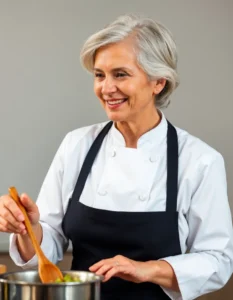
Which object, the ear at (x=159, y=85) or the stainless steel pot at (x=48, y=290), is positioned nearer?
the stainless steel pot at (x=48, y=290)

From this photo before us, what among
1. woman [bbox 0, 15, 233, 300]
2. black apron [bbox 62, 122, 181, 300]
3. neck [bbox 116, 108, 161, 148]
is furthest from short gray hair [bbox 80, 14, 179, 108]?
black apron [bbox 62, 122, 181, 300]

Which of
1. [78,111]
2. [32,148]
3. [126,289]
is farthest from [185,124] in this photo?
[126,289]

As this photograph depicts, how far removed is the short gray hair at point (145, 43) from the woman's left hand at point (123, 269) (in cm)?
46

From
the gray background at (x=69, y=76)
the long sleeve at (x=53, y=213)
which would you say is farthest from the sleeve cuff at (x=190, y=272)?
the gray background at (x=69, y=76)

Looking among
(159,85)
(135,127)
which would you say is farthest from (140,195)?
(159,85)

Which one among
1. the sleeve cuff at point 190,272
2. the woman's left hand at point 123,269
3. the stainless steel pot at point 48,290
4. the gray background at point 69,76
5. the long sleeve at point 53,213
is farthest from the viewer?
the gray background at point 69,76

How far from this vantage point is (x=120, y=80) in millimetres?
1574

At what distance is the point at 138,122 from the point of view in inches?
65.8

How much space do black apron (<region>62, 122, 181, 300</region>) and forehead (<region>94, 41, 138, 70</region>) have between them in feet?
0.90

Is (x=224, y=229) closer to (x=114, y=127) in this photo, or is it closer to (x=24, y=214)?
(x=114, y=127)

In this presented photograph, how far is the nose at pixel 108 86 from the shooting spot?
5.11ft

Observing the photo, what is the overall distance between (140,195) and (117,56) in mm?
335

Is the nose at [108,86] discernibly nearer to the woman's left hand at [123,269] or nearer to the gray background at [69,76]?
the woman's left hand at [123,269]

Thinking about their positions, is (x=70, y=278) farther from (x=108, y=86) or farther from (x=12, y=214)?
(x=108, y=86)
